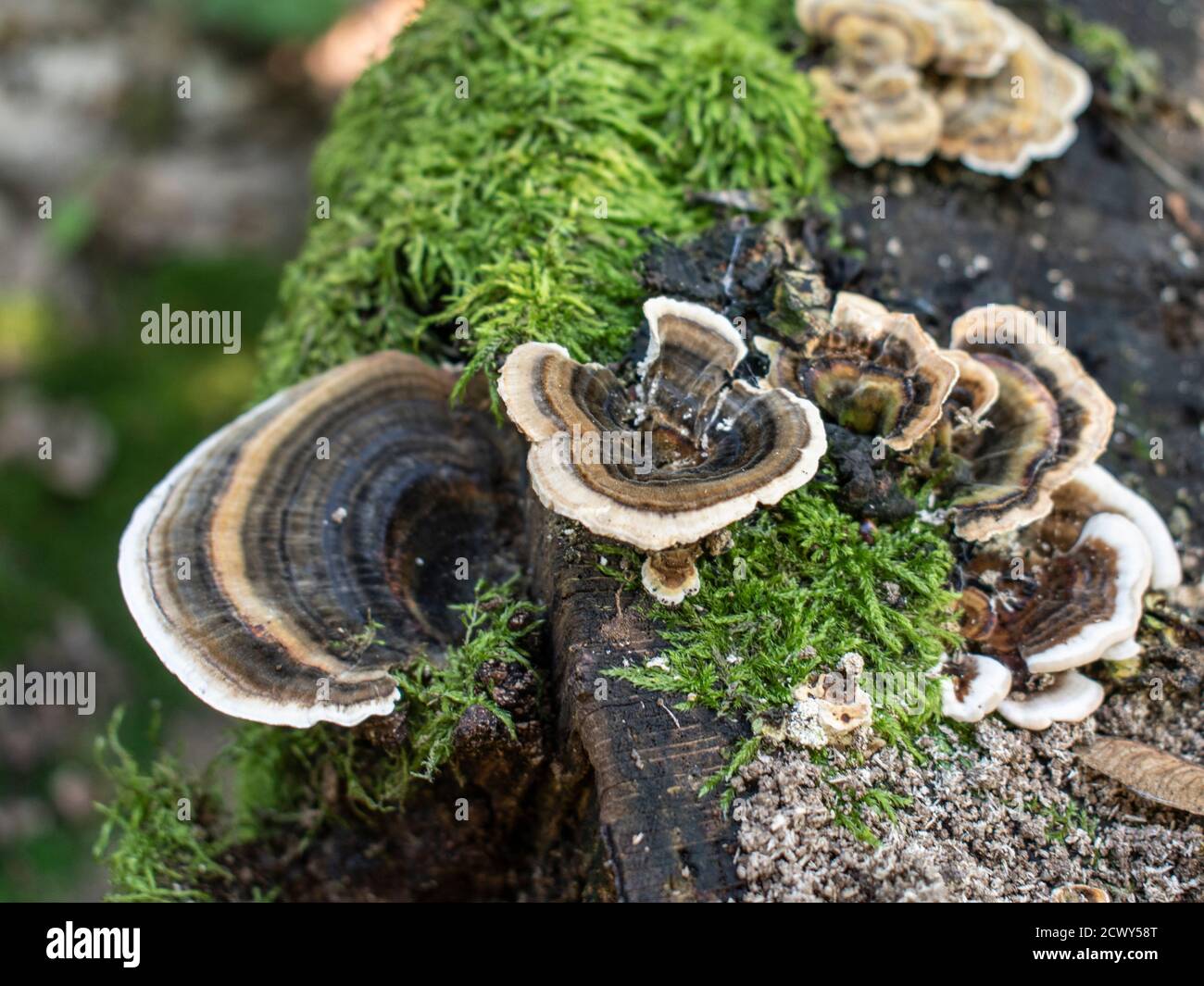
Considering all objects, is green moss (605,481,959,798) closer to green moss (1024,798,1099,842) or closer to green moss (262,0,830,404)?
green moss (1024,798,1099,842)

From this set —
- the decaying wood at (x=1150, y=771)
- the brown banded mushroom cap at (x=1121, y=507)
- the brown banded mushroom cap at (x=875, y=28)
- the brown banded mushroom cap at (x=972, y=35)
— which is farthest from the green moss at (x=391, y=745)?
the brown banded mushroom cap at (x=972, y=35)

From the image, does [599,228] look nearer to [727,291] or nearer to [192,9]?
[727,291]

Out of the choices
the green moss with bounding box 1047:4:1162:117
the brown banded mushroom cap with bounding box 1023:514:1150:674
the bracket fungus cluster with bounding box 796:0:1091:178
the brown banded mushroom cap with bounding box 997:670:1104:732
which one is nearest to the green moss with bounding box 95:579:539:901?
the brown banded mushroom cap with bounding box 997:670:1104:732

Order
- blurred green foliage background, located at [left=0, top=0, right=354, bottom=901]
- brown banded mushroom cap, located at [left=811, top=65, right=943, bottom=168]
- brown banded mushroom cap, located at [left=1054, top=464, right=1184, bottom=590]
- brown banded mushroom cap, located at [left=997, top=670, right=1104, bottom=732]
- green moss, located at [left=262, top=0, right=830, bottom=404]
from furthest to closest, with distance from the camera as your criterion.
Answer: blurred green foliage background, located at [left=0, top=0, right=354, bottom=901]
brown banded mushroom cap, located at [left=811, top=65, right=943, bottom=168]
green moss, located at [left=262, top=0, right=830, bottom=404]
brown banded mushroom cap, located at [left=1054, top=464, right=1184, bottom=590]
brown banded mushroom cap, located at [left=997, top=670, right=1104, bottom=732]

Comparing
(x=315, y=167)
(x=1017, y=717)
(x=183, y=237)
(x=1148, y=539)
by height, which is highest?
(x=315, y=167)

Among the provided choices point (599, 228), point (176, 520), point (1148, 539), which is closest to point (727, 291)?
point (599, 228)

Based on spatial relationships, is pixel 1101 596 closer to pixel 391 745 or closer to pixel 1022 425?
pixel 1022 425
